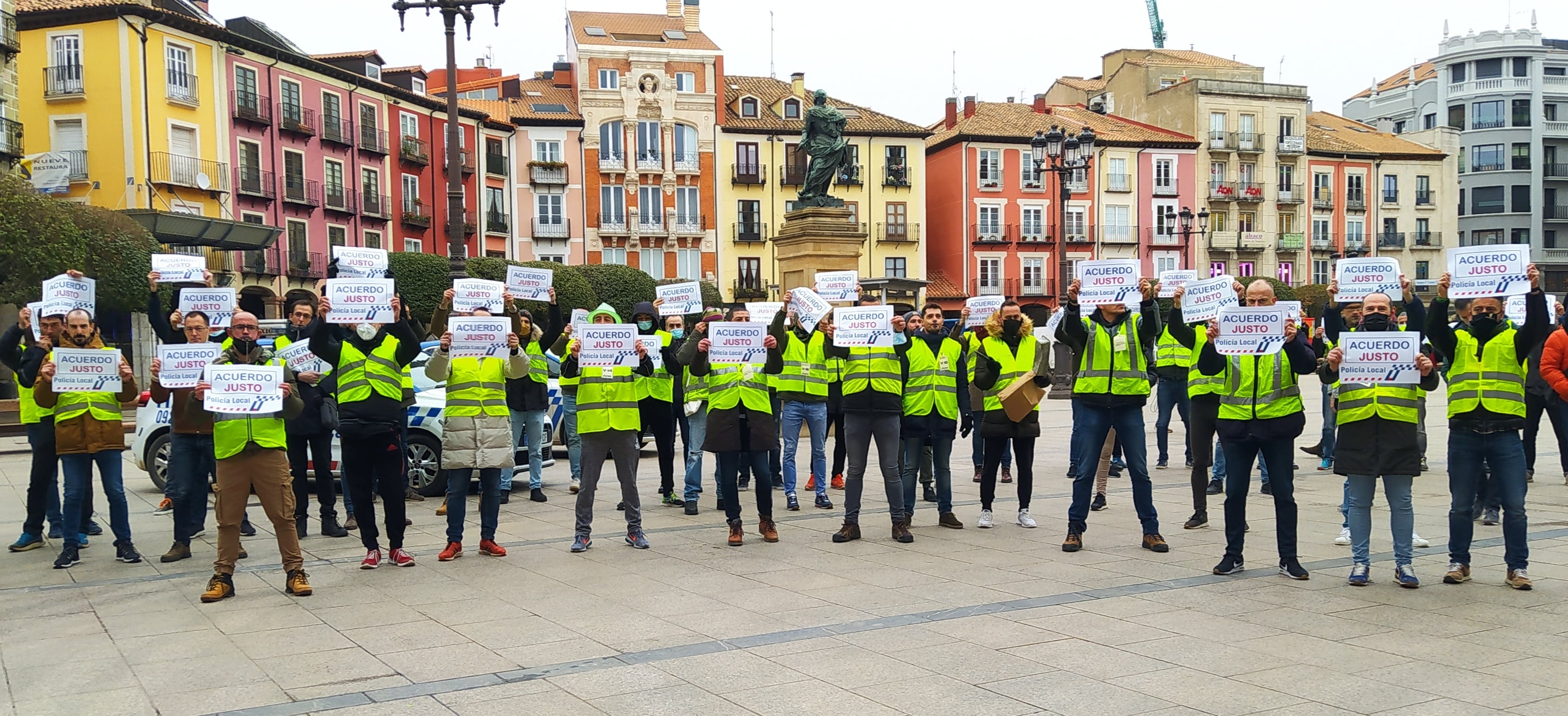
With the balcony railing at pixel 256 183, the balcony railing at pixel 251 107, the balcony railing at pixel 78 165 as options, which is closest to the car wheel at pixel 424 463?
the balcony railing at pixel 78 165

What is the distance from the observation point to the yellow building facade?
5828 cm

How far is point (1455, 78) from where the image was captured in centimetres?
7844

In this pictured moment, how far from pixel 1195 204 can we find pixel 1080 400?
6009cm

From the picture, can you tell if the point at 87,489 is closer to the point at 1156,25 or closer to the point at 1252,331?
the point at 1252,331

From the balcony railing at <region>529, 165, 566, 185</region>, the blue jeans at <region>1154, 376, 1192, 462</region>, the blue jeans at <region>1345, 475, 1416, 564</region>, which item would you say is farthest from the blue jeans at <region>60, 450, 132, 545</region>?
the balcony railing at <region>529, 165, 566, 185</region>

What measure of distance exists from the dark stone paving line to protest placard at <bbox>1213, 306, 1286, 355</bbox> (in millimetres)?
1469

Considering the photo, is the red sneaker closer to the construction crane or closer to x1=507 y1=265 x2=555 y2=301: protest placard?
x1=507 y1=265 x2=555 y2=301: protest placard

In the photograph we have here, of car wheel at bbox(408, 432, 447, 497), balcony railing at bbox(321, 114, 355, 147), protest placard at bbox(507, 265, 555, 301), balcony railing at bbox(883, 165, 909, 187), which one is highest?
balcony railing at bbox(321, 114, 355, 147)

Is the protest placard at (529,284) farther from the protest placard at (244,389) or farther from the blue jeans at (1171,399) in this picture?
the blue jeans at (1171,399)

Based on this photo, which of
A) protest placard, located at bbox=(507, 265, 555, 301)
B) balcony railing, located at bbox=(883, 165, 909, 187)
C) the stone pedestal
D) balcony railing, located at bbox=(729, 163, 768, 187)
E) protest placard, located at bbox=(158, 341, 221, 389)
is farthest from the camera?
balcony railing, located at bbox=(883, 165, 909, 187)

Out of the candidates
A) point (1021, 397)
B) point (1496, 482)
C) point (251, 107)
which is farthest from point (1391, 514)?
point (251, 107)

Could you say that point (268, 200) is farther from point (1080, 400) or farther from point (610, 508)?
point (1080, 400)

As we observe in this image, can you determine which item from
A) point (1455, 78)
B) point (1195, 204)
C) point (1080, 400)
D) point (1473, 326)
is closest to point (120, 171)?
point (1080, 400)

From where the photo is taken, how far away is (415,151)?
50.5 metres
